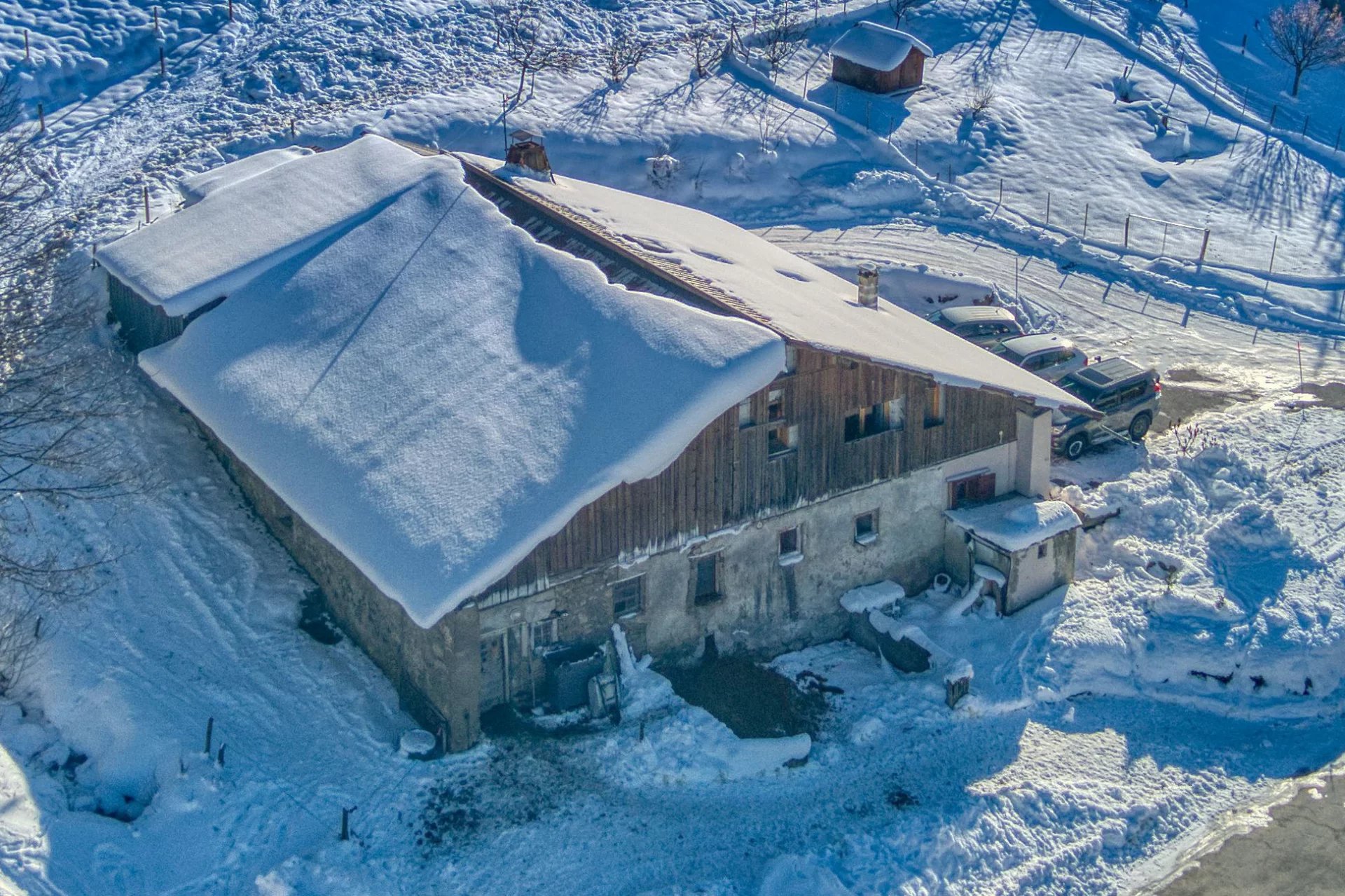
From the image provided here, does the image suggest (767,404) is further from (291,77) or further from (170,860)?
(291,77)

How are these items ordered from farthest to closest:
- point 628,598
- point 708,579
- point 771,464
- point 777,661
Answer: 1. point 777,661
2. point 708,579
3. point 771,464
4. point 628,598

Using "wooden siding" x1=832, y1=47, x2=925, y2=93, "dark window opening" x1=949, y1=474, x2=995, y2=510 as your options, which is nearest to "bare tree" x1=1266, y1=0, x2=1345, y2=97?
"wooden siding" x1=832, y1=47, x2=925, y2=93

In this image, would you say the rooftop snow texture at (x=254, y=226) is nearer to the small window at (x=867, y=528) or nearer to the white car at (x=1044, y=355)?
the small window at (x=867, y=528)

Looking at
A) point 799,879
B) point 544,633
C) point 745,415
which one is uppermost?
point 745,415

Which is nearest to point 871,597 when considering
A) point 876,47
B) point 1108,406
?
point 1108,406

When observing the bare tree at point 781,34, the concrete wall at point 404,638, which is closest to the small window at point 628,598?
the concrete wall at point 404,638

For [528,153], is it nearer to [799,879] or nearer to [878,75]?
[799,879]

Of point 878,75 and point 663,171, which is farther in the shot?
point 878,75
